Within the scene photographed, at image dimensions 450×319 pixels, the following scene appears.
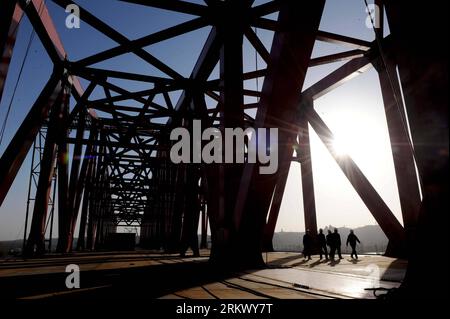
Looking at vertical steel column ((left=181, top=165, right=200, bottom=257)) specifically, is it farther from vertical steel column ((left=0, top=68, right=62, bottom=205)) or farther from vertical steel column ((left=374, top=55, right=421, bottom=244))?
vertical steel column ((left=374, top=55, right=421, bottom=244))

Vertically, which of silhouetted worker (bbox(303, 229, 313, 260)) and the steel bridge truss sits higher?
the steel bridge truss

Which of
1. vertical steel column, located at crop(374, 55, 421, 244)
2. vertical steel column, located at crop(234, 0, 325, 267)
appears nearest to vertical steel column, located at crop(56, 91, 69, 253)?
vertical steel column, located at crop(234, 0, 325, 267)

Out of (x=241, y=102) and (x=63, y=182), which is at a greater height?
(x=241, y=102)

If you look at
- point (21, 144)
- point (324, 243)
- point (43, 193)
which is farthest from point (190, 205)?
point (21, 144)

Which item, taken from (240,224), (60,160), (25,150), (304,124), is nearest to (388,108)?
(304,124)

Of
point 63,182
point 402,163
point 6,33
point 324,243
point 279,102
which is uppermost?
point 6,33

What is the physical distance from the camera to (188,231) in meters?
12.3

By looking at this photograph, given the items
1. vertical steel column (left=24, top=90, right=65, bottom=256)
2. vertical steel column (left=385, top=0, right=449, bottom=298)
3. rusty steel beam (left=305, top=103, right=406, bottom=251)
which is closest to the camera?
vertical steel column (left=385, top=0, right=449, bottom=298)

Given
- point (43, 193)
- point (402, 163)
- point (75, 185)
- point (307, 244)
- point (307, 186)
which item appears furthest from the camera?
point (75, 185)

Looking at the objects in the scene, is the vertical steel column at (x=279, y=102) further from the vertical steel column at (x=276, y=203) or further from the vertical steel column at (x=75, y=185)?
the vertical steel column at (x=75, y=185)

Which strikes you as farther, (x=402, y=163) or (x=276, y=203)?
(x=276, y=203)

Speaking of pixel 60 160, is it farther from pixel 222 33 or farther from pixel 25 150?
pixel 222 33

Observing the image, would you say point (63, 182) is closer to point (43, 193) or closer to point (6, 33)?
point (43, 193)

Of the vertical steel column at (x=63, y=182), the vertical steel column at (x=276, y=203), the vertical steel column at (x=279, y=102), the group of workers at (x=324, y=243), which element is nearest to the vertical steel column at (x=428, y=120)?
the vertical steel column at (x=279, y=102)
